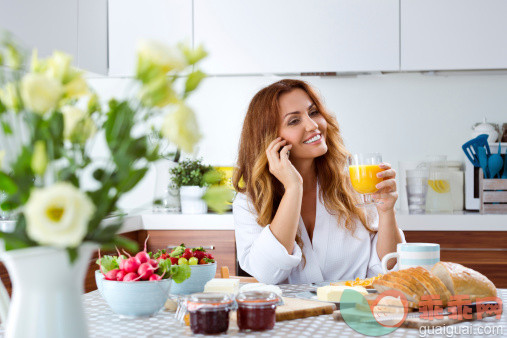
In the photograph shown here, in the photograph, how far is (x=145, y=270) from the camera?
1.34m

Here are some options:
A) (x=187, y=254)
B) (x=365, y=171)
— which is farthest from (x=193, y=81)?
(x=365, y=171)

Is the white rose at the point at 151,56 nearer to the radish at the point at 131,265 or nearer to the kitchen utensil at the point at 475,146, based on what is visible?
the radish at the point at 131,265

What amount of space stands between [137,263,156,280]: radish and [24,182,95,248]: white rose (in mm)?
611

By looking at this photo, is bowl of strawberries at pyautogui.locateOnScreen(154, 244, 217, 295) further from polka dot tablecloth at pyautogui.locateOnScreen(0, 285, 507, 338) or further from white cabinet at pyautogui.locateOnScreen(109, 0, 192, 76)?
white cabinet at pyautogui.locateOnScreen(109, 0, 192, 76)

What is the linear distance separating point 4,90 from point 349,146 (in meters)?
3.26

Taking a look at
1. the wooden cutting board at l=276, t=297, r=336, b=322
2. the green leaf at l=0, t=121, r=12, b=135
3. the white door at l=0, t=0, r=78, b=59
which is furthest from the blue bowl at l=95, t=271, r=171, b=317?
the white door at l=0, t=0, r=78, b=59

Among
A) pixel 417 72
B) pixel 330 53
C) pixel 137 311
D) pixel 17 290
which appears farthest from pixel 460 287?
pixel 417 72

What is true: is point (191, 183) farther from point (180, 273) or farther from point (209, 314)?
point (209, 314)

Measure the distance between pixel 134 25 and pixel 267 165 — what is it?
176 centimetres

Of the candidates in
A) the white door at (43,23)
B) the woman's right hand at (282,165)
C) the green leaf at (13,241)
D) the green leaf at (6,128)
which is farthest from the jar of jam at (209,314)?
the white door at (43,23)

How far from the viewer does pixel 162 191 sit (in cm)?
370

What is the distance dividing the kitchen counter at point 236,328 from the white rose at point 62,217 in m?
0.55

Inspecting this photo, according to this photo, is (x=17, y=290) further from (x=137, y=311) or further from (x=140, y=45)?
(x=137, y=311)

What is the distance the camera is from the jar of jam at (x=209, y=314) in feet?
3.92
